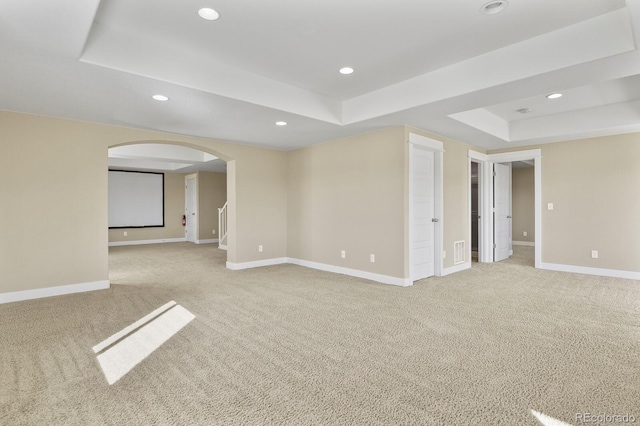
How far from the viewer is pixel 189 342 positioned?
285cm

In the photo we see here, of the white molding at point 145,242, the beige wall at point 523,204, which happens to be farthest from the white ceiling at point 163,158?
the beige wall at point 523,204

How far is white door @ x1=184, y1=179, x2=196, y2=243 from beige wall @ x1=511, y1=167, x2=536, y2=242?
389 inches

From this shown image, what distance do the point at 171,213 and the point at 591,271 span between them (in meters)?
11.0

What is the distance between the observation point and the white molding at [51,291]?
4.12 m

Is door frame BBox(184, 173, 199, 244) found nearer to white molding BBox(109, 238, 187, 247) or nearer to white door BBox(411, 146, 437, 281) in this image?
white molding BBox(109, 238, 187, 247)

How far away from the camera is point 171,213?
36.9 feet

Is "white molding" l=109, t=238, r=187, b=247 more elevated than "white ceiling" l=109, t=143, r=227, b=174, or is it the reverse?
"white ceiling" l=109, t=143, r=227, b=174

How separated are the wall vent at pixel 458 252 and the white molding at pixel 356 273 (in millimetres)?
1477

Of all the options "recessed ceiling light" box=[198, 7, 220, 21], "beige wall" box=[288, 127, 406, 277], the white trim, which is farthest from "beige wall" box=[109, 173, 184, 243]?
the white trim

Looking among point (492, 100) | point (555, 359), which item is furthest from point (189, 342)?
point (492, 100)

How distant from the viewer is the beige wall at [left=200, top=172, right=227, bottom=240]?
10906 millimetres

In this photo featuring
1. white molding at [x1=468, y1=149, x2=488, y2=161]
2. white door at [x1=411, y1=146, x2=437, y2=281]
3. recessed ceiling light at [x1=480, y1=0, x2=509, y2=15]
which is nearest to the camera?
recessed ceiling light at [x1=480, y1=0, x2=509, y2=15]

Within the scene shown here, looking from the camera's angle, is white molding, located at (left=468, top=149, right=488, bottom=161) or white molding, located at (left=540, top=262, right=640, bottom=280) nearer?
white molding, located at (left=540, top=262, right=640, bottom=280)

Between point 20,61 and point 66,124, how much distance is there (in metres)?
1.94
